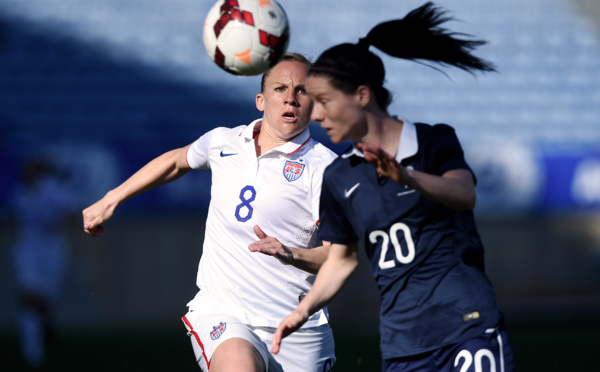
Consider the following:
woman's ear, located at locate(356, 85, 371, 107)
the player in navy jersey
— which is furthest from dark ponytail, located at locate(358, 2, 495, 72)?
woman's ear, located at locate(356, 85, 371, 107)

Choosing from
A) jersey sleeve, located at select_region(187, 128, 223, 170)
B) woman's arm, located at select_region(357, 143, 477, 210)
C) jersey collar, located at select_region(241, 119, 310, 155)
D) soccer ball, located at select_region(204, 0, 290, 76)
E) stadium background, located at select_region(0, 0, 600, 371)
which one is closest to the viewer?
woman's arm, located at select_region(357, 143, 477, 210)

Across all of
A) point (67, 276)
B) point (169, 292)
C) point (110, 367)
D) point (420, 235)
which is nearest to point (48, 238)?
point (67, 276)

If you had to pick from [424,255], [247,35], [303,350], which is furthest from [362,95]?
[303,350]

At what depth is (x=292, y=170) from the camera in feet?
15.8

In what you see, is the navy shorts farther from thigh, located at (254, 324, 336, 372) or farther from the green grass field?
the green grass field

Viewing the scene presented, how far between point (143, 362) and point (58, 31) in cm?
699

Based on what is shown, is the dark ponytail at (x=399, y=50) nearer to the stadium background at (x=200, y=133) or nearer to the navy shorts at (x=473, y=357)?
the navy shorts at (x=473, y=357)

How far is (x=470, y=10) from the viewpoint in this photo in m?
15.6

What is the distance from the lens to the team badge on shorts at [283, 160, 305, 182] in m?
4.81

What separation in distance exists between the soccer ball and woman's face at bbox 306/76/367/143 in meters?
0.90

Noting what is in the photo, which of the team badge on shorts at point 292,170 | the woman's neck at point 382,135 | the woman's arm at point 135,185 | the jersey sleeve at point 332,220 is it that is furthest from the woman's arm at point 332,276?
the woman's arm at point 135,185

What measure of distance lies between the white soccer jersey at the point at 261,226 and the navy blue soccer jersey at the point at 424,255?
107 cm

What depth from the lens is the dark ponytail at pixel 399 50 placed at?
367cm

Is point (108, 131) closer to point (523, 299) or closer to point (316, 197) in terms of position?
point (523, 299)
